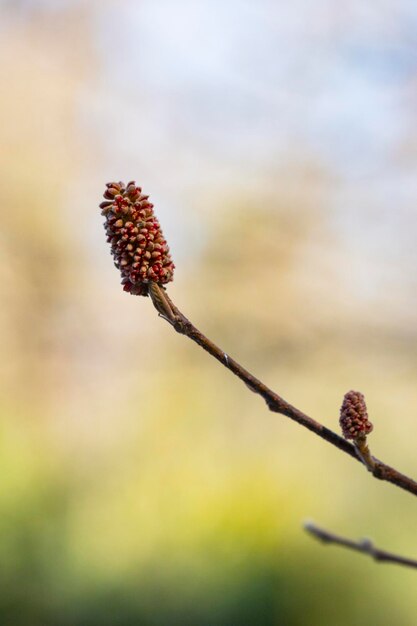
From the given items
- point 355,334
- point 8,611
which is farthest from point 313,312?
point 8,611

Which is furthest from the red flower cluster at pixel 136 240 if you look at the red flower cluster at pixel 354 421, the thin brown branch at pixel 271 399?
the red flower cluster at pixel 354 421

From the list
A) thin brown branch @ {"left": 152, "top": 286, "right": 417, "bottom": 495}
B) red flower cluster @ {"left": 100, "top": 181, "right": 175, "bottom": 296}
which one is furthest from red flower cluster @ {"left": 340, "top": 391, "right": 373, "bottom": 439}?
red flower cluster @ {"left": 100, "top": 181, "right": 175, "bottom": 296}

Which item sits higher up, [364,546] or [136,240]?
[136,240]

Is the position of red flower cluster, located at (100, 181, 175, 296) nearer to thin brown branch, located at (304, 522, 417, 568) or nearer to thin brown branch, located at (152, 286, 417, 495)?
thin brown branch, located at (152, 286, 417, 495)

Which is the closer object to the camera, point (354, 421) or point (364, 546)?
point (364, 546)

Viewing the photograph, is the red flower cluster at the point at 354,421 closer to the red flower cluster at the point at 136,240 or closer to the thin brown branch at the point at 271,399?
the thin brown branch at the point at 271,399
